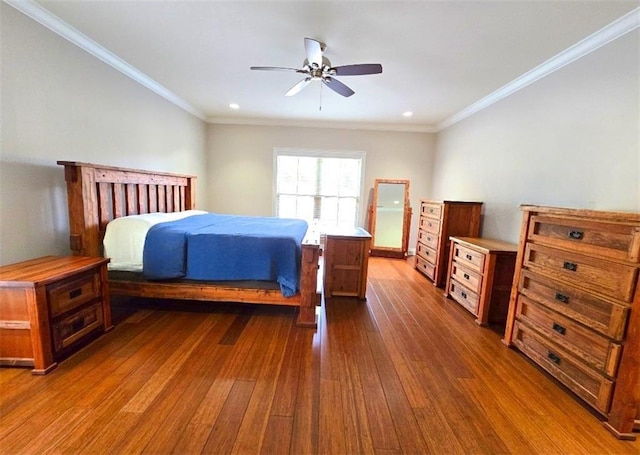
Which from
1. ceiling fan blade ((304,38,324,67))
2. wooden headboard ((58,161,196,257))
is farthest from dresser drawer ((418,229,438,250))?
wooden headboard ((58,161,196,257))

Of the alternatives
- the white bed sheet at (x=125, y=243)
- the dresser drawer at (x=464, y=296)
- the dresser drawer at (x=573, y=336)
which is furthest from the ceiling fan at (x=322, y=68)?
the dresser drawer at (x=464, y=296)

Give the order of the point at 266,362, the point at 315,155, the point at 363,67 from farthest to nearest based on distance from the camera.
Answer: the point at 315,155
the point at 363,67
the point at 266,362

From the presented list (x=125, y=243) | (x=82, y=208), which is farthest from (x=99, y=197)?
(x=125, y=243)

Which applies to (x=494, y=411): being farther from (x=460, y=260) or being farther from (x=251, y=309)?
(x=251, y=309)

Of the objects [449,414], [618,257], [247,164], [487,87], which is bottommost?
[449,414]

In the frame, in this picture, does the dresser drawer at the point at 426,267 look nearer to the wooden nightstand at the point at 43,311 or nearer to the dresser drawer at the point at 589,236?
the dresser drawer at the point at 589,236

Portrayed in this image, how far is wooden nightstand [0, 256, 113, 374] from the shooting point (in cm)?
167

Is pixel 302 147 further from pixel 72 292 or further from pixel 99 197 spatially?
pixel 72 292

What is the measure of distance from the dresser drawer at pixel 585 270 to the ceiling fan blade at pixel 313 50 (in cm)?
230

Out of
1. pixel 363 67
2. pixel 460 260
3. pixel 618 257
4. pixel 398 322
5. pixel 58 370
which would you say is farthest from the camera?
pixel 460 260

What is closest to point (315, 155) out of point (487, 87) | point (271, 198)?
point (271, 198)

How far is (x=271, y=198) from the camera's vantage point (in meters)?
5.56

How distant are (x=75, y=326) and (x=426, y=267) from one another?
4.08m

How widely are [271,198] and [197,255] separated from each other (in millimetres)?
3191
